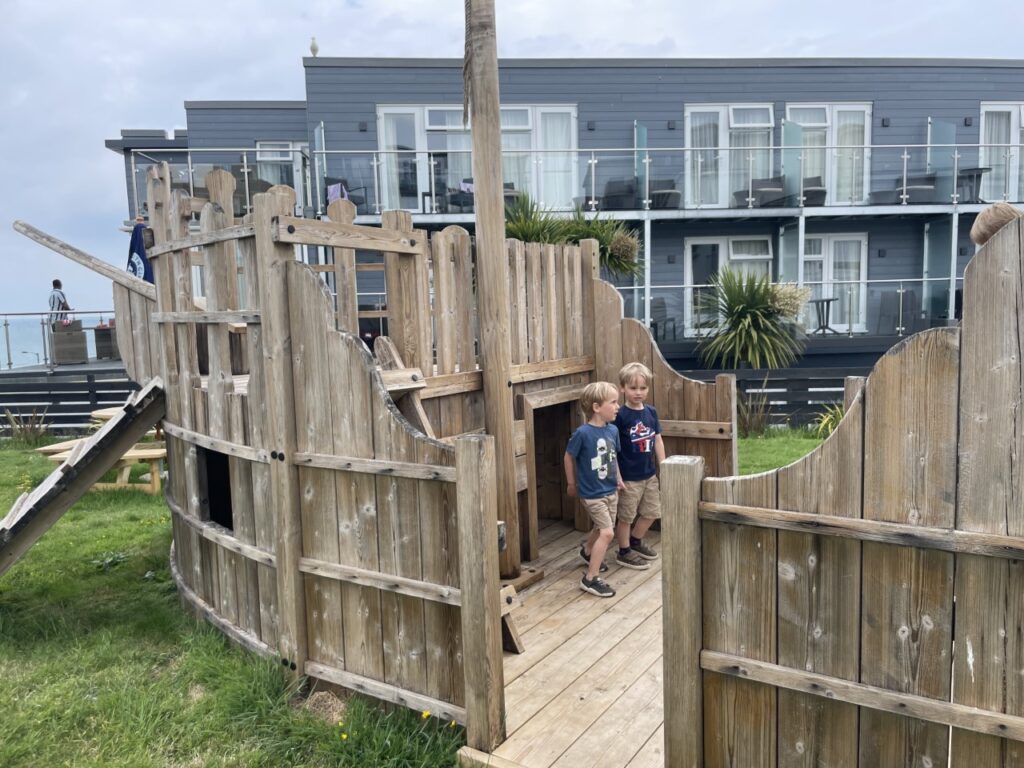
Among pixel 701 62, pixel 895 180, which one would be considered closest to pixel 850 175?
pixel 895 180

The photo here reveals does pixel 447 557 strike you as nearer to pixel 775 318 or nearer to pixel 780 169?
pixel 775 318

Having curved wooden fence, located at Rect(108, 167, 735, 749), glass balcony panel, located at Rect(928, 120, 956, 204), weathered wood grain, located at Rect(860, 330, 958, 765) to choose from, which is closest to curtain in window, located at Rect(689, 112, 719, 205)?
glass balcony panel, located at Rect(928, 120, 956, 204)

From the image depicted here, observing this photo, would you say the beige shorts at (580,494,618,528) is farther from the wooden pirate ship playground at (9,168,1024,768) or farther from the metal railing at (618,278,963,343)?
the metal railing at (618,278,963,343)

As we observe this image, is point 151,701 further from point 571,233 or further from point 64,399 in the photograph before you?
point 64,399

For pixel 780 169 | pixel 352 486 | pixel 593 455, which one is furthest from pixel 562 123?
pixel 352 486

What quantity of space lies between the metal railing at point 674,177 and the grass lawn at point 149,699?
1006 cm

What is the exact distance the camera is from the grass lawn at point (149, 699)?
3492 mm

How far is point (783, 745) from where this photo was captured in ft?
8.35

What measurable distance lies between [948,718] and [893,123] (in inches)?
689

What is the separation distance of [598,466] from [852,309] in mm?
11208

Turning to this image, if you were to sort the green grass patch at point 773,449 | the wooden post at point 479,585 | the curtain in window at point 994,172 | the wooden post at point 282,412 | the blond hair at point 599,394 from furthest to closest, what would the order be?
the curtain in window at point 994,172, the green grass patch at point 773,449, the blond hair at point 599,394, the wooden post at point 282,412, the wooden post at point 479,585

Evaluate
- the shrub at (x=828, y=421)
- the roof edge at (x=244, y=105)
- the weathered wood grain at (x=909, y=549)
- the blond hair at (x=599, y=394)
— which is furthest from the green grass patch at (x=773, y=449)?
the roof edge at (x=244, y=105)

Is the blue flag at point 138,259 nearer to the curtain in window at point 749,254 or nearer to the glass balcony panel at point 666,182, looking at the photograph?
the glass balcony panel at point 666,182

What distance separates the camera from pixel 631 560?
222 inches
